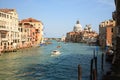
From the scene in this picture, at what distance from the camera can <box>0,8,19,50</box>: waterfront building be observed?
5828 cm

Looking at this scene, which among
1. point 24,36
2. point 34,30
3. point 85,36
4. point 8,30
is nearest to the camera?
point 8,30

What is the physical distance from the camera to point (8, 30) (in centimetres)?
6197

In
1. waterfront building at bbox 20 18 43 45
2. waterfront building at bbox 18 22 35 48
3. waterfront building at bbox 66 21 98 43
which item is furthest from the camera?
waterfront building at bbox 66 21 98 43

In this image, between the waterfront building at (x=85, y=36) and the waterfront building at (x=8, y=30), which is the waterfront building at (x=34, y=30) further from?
the waterfront building at (x=85, y=36)

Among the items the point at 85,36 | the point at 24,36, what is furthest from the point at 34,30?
the point at 85,36

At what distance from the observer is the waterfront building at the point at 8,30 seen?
191 ft

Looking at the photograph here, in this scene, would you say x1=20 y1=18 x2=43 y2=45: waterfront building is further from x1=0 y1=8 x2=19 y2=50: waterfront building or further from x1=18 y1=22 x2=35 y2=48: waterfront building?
x1=0 y1=8 x2=19 y2=50: waterfront building

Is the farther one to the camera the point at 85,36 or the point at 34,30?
the point at 85,36

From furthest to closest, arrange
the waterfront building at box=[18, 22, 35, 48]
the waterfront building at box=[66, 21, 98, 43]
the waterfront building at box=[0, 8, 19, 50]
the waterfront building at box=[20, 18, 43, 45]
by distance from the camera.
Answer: the waterfront building at box=[66, 21, 98, 43] < the waterfront building at box=[20, 18, 43, 45] < the waterfront building at box=[18, 22, 35, 48] < the waterfront building at box=[0, 8, 19, 50]

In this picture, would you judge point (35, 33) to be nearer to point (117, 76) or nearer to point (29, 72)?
point (29, 72)

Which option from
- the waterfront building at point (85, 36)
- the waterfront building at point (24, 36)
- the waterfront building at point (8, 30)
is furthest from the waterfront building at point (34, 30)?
the waterfront building at point (85, 36)

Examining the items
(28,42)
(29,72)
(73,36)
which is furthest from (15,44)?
(73,36)

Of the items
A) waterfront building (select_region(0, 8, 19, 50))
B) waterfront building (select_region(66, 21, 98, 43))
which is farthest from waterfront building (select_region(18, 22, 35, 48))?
waterfront building (select_region(66, 21, 98, 43))

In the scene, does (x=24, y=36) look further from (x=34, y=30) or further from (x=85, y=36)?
(x=85, y=36)
